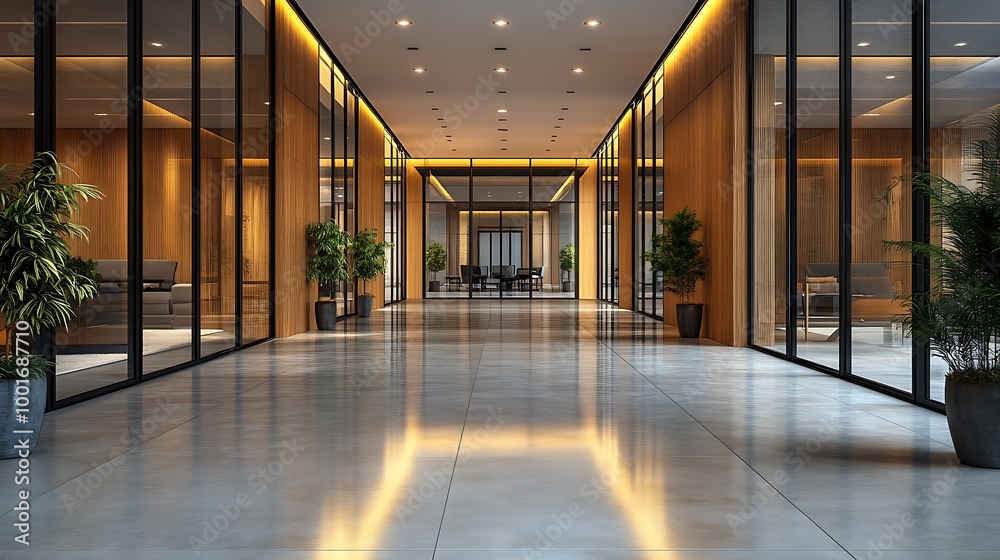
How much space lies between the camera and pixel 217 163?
995cm

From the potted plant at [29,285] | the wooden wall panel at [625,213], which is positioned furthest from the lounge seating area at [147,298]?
the wooden wall panel at [625,213]

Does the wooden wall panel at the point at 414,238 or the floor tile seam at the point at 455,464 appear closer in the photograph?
the floor tile seam at the point at 455,464

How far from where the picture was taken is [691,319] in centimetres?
1285

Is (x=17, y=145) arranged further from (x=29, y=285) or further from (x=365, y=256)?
(x=365, y=256)

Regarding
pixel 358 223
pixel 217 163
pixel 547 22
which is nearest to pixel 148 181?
pixel 217 163

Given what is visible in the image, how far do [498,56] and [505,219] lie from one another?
14.7 meters

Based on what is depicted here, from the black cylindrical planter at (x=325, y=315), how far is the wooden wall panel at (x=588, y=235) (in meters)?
15.0

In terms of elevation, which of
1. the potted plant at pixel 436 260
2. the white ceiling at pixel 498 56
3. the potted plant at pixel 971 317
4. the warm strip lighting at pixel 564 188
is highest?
the white ceiling at pixel 498 56

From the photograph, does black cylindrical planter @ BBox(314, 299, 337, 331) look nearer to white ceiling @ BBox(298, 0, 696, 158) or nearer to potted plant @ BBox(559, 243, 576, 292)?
white ceiling @ BBox(298, 0, 696, 158)

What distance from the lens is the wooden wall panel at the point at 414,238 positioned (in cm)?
2866

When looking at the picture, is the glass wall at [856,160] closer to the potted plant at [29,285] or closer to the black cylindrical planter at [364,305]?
the potted plant at [29,285]

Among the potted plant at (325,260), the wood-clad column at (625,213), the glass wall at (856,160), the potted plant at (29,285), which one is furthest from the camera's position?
the wood-clad column at (625,213)

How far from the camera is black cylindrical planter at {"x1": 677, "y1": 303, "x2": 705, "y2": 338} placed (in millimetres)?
12844

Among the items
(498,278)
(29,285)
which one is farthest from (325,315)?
(498,278)
